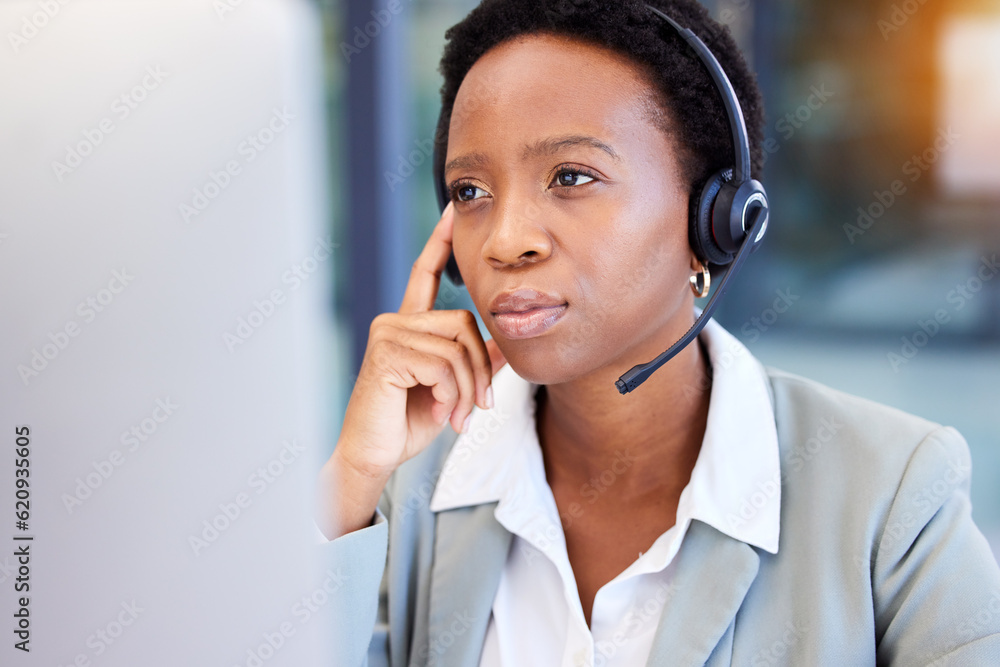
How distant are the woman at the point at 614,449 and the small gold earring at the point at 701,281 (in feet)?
0.04

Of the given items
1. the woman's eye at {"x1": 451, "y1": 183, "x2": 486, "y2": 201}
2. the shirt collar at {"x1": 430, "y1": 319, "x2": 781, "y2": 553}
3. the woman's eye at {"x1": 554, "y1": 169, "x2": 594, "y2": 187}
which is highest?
the woman's eye at {"x1": 451, "y1": 183, "x2": 486, "y2": 201}

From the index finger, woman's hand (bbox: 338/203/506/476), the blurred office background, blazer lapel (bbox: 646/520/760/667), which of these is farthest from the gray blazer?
the blurred office background

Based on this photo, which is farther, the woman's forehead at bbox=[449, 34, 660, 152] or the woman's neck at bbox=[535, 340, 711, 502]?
the woman's neck at bbox=[535, 340, 711, 502]

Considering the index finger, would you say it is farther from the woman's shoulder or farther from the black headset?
the woman's shoulder

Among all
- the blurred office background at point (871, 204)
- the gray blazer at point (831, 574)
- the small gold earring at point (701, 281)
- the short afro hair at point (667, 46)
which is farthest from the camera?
the blurred office background at point (871, 204)

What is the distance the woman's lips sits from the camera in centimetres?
100

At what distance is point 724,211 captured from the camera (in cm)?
104

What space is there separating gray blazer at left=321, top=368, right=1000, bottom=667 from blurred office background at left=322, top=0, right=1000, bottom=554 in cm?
137

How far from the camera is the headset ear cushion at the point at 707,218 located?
3.44ft

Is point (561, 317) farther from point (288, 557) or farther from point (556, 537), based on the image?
point (288, 557)

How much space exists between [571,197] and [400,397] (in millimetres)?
389

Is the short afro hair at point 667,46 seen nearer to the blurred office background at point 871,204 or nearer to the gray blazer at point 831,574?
the gray blazer at point 831,574

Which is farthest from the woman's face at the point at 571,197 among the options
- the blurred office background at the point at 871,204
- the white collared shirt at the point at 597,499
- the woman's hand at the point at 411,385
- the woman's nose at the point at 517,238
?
the blurred office background at the point at 871,204

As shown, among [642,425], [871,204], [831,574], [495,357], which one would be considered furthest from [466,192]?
[871,204]
